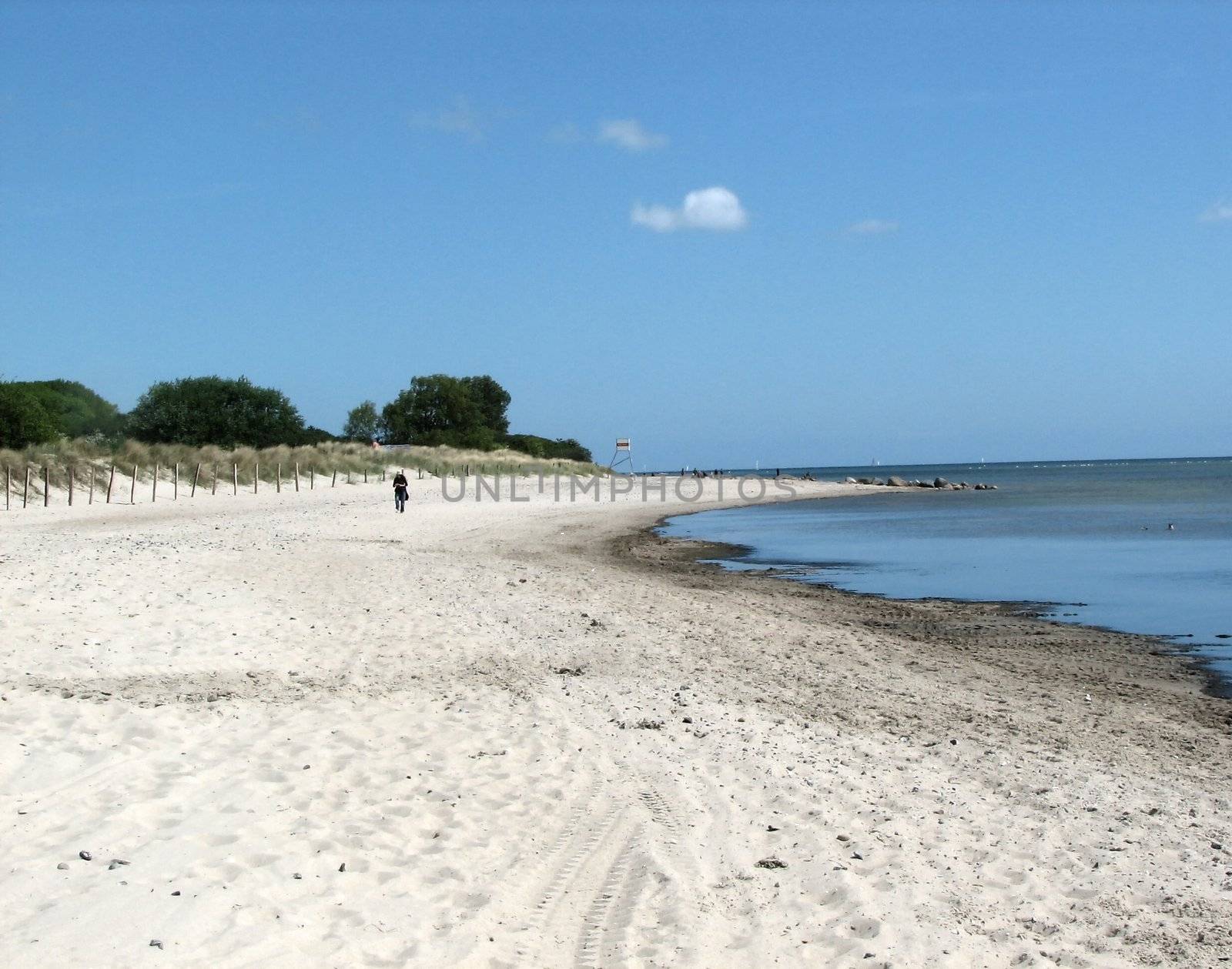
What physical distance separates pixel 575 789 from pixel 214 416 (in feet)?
189

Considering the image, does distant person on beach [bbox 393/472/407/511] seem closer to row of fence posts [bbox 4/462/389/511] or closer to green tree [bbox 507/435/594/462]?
row of fence posts [bbox 4/462/389/511]

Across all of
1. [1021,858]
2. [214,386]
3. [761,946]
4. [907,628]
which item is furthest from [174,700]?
[214,386]

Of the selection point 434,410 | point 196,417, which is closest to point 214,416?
point 196,417

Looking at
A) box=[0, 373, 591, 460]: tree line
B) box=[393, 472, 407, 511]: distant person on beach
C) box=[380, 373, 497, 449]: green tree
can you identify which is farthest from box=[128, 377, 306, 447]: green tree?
box=[380, 373, 497, 449]: green tree

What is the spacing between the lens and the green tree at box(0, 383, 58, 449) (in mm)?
39781

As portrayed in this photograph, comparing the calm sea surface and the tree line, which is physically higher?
the tree line

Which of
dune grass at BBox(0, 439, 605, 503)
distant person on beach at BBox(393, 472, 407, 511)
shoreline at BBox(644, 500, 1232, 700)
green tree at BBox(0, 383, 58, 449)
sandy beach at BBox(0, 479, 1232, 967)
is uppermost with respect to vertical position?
green tree at BBox(0, 383, 58, 449)

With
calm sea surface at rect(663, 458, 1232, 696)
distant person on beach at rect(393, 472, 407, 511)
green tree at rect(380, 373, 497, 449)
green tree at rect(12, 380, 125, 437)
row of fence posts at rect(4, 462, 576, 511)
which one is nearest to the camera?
calm sea surface at rect(663, 458, 1232, 696)

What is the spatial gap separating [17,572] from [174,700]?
6.06 metres

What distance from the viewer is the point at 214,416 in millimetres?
59000

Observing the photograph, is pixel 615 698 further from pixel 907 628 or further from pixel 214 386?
pixel 214 386

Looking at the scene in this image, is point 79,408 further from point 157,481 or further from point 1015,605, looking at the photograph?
point 1015,605

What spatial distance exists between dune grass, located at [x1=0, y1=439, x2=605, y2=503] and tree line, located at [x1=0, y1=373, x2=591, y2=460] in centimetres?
400

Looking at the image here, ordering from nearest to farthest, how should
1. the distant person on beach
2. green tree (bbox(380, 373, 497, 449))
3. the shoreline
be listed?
the shoreline
the distant person on beach
green tree (bbox(380, 373, 497, 449))
